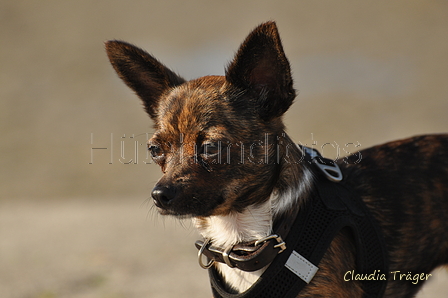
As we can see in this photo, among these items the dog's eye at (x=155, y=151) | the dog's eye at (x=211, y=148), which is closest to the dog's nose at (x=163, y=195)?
the dog's eye at (x=211, y=148)

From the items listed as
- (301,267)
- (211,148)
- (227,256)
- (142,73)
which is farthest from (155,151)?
(301,267)

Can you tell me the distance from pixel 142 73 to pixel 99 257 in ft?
9.96

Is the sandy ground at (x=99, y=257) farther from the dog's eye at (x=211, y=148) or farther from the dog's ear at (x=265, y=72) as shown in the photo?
the dog's ear at (x=265, y=72)

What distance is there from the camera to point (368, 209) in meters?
2.76

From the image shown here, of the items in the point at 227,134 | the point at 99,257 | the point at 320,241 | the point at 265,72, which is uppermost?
the point at 265,72

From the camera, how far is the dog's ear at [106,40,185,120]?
293cm

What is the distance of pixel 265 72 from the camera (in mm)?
2598

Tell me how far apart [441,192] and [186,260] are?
302 centimetres

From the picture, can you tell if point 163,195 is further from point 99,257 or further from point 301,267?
point 99,257

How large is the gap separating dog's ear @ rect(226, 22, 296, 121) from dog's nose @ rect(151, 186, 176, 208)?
0.73 metres

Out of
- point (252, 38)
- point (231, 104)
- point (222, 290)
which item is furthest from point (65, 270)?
point (252, 38)

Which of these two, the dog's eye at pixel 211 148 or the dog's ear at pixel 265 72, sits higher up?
the dog's ear at pixel 265 72

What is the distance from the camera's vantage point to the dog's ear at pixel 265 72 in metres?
2.41

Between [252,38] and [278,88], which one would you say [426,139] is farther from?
[252,38]
